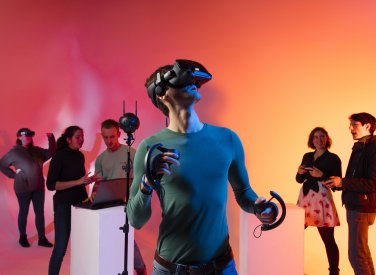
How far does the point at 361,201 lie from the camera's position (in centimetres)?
328

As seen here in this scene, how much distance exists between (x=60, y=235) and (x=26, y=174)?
84.7 inches

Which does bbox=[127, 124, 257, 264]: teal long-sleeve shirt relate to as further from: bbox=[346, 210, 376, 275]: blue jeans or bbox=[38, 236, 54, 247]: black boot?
bbox=[38, 236, 54, 247]: black boot

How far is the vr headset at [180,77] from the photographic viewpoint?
57.0 inches

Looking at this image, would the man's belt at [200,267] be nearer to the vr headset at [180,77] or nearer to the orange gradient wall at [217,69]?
the vr headset at [180,77]

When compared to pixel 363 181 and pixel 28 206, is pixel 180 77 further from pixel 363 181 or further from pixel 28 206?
pixel 28 206

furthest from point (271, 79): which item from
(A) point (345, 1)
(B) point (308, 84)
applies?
(A) point (345, 1)

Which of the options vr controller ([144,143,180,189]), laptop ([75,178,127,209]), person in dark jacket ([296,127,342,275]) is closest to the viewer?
vr controller ([144,143,180,189])

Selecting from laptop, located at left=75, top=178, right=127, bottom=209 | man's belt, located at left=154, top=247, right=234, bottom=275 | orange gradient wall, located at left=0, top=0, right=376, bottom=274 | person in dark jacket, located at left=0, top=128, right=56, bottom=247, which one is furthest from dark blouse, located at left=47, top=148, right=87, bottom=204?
man's belt, located at left=154, top=247, right=234, bottom=275

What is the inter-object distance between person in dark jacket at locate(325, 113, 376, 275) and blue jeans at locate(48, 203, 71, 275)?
216cm

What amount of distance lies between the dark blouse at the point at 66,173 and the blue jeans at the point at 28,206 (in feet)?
6.86

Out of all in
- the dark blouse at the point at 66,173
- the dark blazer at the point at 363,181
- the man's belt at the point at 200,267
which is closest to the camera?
the man's belt at the point at 200,267

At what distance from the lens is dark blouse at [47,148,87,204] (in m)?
3.42

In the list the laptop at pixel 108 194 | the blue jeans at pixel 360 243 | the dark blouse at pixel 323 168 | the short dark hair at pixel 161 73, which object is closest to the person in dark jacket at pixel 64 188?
the laptop at pixel 108 194

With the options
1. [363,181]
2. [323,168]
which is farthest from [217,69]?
[363,181]
